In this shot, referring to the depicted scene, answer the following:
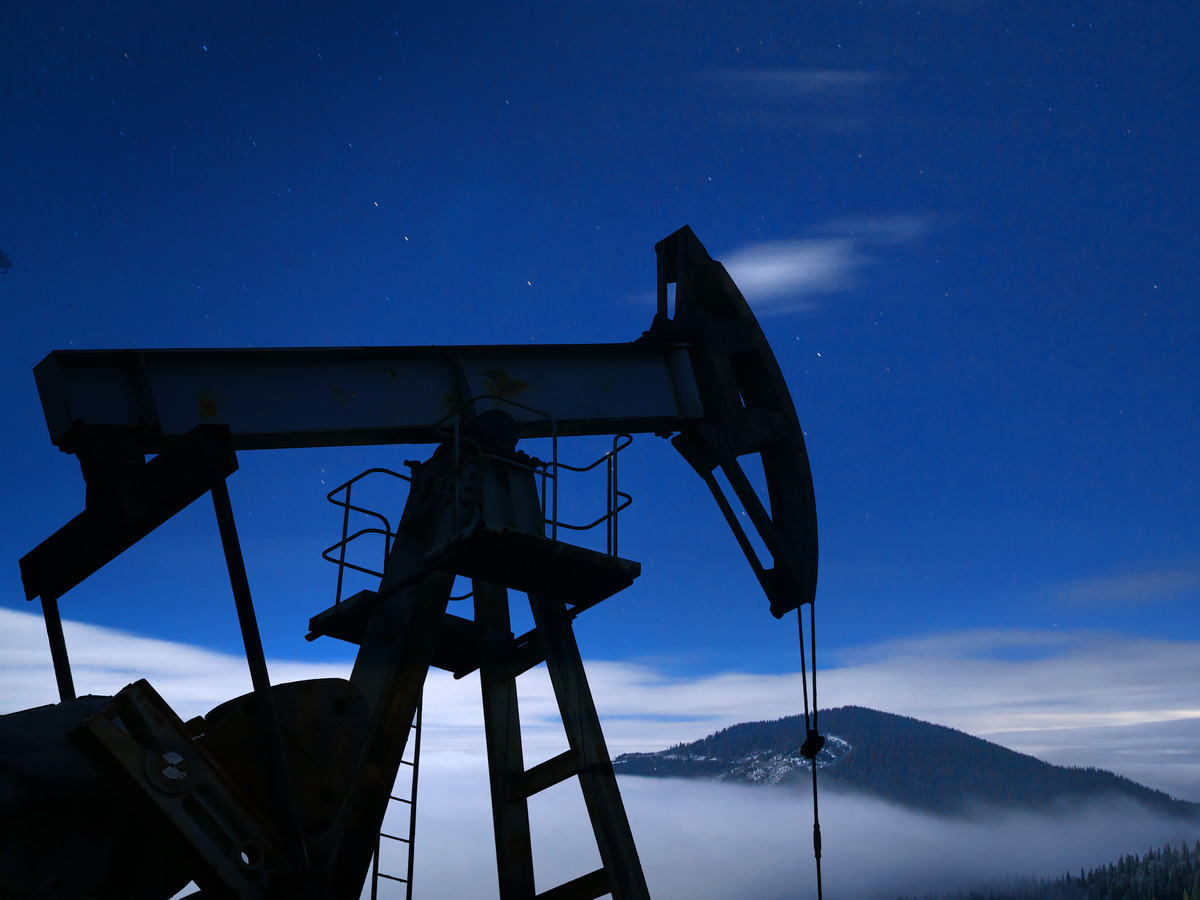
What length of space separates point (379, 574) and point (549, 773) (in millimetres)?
1619

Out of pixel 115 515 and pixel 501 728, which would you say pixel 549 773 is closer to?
pixel 501 728

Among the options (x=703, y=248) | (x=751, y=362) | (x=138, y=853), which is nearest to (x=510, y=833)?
(x=138, y=853)

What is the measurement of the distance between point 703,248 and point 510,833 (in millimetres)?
4166

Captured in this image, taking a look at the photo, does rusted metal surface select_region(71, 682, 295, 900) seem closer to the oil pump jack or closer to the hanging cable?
the oil pump jack

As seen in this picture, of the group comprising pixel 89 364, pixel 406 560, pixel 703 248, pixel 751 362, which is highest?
pixel 703 248

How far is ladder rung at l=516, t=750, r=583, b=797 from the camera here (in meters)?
5.56

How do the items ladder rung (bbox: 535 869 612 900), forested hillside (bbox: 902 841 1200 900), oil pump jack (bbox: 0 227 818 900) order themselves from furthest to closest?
forested hillside (bbox: 902 841 1200 900), ladder rung (bbox: 535 869 612 900), oil pump jack (bbox: 0 227 818 900)

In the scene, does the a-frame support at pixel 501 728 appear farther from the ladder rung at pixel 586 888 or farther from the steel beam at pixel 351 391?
the steel beam at pixel 351 391

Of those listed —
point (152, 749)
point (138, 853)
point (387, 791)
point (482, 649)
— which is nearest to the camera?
point (152, 749)

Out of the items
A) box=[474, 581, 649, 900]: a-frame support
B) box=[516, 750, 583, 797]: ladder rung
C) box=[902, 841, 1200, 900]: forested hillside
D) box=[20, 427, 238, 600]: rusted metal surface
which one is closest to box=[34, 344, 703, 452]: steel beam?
box=[20, 427, 238, 600]: rusted metal surface

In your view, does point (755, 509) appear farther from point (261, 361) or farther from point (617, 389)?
point (261, 361)

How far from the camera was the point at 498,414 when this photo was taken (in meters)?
5.64

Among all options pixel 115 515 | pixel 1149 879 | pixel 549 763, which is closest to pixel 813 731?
pixel 549 763

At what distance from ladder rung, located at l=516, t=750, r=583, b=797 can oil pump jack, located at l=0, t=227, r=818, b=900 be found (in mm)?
12
